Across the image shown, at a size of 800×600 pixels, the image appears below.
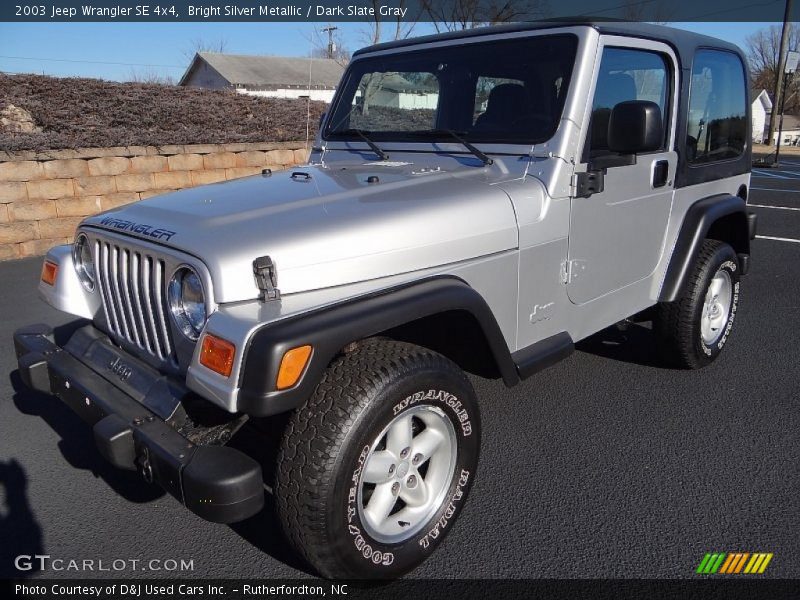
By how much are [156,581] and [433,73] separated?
8.99ft

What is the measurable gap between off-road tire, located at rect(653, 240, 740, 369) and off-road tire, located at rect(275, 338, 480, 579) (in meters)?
2.08

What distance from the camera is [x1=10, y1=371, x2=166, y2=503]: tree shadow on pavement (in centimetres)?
300

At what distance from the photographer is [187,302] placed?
88.0 inches

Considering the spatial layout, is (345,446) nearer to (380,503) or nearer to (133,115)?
(380,503)

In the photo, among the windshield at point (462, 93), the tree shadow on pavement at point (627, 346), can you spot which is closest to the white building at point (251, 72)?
the tree shadow on pavement at point (627, 346)

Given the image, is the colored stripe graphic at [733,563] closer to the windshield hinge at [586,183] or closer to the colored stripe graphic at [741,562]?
the colored stripe graphic at [741,562]

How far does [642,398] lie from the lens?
Result: 3.86 metres

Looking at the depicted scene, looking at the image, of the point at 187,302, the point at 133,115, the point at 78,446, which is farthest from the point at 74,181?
the point at 187,302

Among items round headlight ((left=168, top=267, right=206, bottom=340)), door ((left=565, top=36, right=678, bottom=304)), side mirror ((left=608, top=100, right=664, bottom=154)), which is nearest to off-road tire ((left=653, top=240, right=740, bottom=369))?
door ((left=565, top=36, right=678, bottom=304))

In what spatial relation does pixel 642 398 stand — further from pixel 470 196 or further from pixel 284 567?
pixel 284 567

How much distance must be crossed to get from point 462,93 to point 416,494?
2057 mm

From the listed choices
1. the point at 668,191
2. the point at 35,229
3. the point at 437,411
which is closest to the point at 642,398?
the point at 668,191

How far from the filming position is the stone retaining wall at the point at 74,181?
715 cm

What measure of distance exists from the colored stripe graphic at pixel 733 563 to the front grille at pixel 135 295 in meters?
2.14
